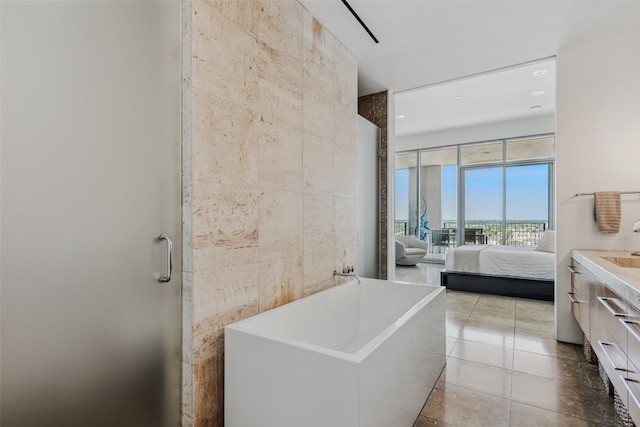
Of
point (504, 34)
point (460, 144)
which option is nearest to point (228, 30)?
point (504, 34)

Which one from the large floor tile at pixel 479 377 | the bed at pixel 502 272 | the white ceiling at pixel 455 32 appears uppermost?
the white ceiling at pixel 455 32

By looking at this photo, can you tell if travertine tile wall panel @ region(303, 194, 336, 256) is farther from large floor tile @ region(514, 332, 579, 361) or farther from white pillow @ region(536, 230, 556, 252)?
white pillow @ region(536, 230, 556, 252)

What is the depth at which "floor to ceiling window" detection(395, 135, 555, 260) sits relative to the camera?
632cm

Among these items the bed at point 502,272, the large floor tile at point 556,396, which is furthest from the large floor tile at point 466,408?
the bed at point 502,272

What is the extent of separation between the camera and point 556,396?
81.4 inches

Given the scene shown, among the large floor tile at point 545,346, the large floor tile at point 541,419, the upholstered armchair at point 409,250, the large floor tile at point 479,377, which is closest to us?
the large floor tile at point 541,419

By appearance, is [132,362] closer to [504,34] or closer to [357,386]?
[357,386]

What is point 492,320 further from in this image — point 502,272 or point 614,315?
point 614,315

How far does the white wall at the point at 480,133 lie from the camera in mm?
6098

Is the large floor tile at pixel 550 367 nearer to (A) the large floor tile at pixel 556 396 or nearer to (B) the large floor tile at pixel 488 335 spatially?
(A) the large floor tile at pixel 556 396

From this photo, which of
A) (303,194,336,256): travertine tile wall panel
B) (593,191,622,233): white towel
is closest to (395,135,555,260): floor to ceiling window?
(593,191,622,233): white towel

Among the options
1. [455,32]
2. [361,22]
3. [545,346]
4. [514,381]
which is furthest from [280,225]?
[545,346]

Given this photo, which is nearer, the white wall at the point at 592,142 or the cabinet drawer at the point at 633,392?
the cabinet drawer at the point at 633,392

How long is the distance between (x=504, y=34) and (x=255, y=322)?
2.99 metres
